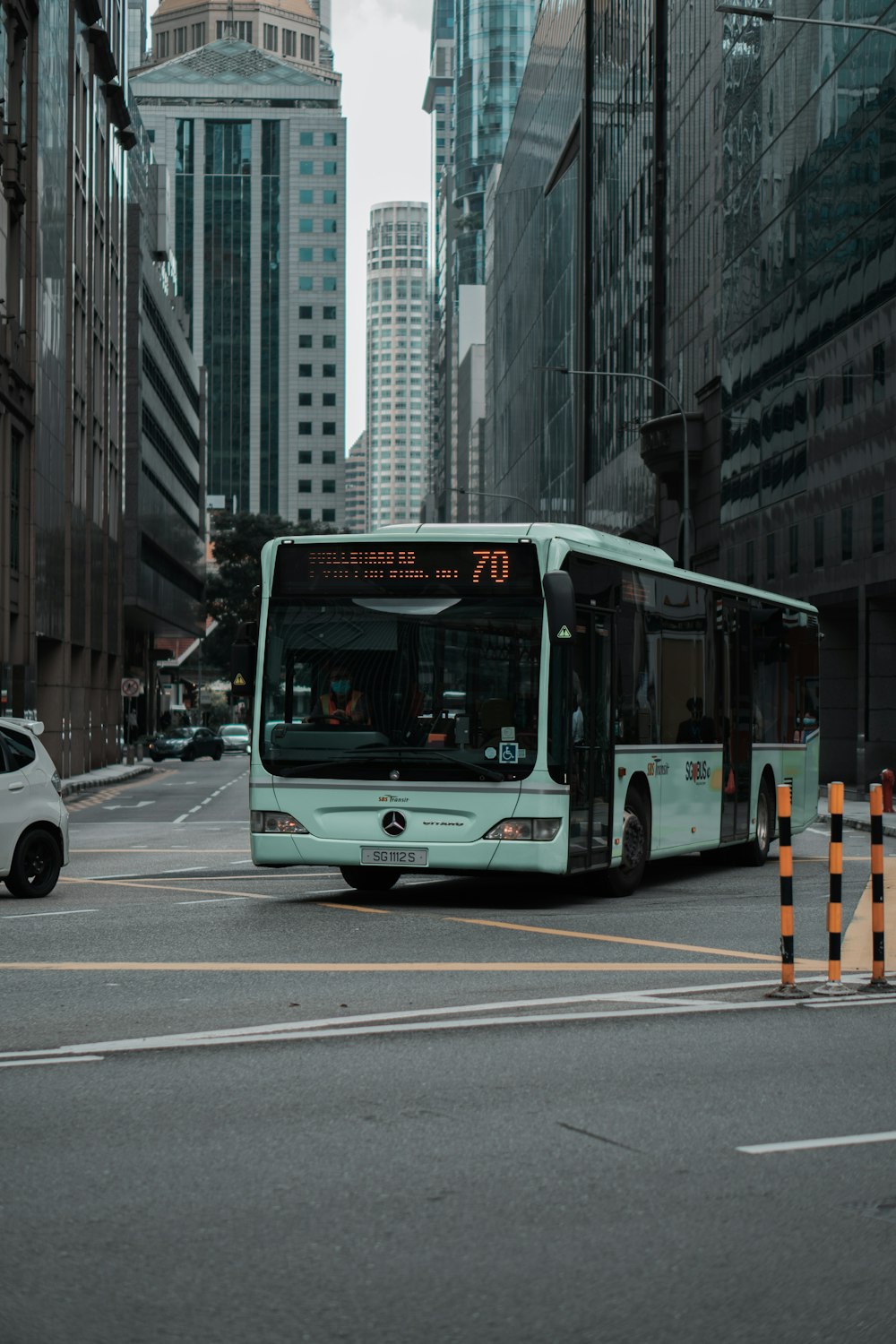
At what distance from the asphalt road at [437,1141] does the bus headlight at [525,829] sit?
1517 millimetres

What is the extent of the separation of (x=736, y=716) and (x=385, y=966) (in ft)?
29.9

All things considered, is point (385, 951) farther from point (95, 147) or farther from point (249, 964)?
point (95, 147)

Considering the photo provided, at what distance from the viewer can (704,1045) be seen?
8.52 meters

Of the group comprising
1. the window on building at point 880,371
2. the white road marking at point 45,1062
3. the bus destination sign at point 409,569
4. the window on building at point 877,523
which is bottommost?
the white road marking at point 45,1062

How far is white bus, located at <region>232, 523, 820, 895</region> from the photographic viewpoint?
14.8 metres

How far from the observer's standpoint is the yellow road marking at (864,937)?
11837mm

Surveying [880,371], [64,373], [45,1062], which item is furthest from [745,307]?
[45,1062]

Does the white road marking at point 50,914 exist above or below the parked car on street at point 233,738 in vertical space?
below

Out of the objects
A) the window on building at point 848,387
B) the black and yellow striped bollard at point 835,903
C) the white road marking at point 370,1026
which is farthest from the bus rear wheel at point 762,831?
the window on building at point 848,387

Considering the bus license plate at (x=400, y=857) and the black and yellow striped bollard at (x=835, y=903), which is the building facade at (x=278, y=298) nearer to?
the bus license plate at (x=400, y=857)

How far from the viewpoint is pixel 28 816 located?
16.2 m

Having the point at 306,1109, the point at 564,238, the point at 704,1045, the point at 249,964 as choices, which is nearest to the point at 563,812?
the point at 249,964

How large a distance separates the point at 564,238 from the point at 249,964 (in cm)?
8036

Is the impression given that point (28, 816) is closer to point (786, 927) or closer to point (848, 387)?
point (786, 927)
